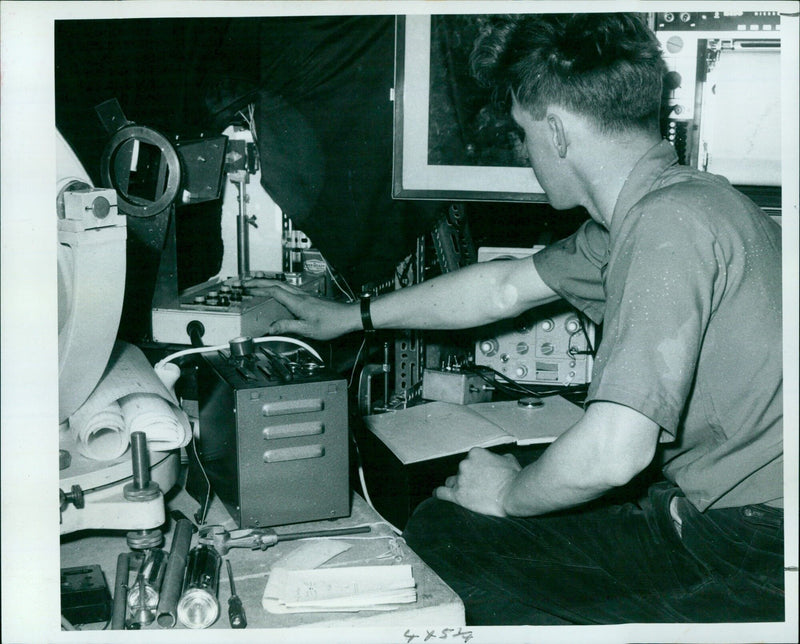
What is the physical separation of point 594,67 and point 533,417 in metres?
0.73

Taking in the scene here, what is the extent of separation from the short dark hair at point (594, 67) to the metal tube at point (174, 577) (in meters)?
0.85

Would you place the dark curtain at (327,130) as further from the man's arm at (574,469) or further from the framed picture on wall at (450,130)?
the man's arm at (574,469)

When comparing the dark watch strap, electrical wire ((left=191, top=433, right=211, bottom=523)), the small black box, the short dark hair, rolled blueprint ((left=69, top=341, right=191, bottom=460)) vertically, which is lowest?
the small black box

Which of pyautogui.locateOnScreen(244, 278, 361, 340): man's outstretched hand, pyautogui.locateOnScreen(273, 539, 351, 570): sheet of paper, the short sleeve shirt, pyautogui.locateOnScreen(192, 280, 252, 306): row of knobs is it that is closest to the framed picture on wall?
pyautogui.locateOnScreen(244, 278, 361, 340): man's outstretched hand

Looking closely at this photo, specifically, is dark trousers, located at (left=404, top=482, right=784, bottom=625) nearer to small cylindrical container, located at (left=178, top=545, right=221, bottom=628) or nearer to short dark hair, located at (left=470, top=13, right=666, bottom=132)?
small cylindrical container, located at (left=178, top=545, right=221, bottom=628)

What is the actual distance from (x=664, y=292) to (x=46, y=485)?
89 cm

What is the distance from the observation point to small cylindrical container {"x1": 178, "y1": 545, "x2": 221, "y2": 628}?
0.90 m

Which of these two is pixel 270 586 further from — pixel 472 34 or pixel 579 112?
pixel 472 34

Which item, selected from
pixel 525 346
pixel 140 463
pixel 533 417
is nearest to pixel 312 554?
pixel 140 463

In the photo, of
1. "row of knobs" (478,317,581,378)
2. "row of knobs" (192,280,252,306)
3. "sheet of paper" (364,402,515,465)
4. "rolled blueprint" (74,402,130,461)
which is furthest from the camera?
"row of knobs" (478,317,581,378)

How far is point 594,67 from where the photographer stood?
1.22m

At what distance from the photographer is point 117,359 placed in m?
1.29

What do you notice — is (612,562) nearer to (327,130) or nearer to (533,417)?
(533,417)

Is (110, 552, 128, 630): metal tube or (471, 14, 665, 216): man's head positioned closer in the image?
(110, 552, 128, 630): metal tube
